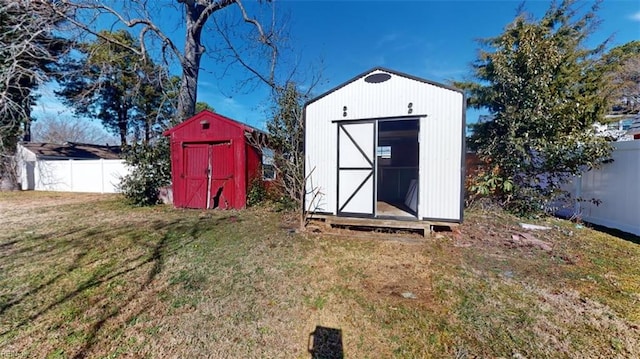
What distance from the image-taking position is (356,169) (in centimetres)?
521

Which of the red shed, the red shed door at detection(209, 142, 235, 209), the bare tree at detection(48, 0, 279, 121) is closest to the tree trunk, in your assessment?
→ the bare tree at detection(48, 0, 279, 121)

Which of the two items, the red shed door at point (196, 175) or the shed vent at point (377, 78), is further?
the red shed door at point (196, 175)

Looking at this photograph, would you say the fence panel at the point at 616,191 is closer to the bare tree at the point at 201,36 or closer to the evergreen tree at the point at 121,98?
the bare tree at the point at 201,36

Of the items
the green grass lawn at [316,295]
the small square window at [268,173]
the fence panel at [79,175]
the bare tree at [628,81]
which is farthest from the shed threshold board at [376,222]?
the fence panel at [79,175]

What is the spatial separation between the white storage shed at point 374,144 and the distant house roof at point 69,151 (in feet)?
52.5

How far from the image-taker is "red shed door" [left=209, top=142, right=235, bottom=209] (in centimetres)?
766

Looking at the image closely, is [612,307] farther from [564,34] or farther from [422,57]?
[564,34]

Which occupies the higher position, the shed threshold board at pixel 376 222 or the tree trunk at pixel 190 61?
the tree trunk at pixel 190 61

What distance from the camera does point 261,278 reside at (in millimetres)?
3129

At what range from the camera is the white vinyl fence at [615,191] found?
189 inches

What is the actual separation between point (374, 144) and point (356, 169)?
60 centimetres

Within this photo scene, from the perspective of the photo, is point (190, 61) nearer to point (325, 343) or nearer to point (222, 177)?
point (222, 177)

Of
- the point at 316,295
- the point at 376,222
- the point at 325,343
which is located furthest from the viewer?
the point at 376,222

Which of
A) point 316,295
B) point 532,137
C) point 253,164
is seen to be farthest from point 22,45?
point 532,137
